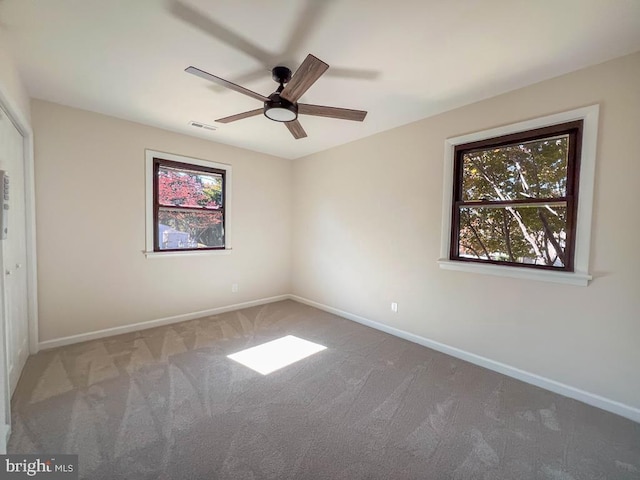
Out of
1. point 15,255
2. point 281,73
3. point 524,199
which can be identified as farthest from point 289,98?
point 15,255

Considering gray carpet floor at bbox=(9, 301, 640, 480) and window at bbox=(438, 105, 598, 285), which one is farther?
window at bbox=(438, 105, 598, 285)

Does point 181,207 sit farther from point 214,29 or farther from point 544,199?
point 544,199

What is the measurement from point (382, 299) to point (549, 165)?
221 centimetres

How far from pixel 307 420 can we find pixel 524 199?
2621 mm

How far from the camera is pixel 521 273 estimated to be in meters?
2.38

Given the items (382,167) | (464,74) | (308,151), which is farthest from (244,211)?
(464,74)

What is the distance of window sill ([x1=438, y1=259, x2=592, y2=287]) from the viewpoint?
2109mm

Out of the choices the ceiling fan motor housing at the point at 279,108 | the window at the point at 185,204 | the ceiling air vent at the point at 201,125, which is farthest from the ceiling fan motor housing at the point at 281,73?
the window at the point at 185,204

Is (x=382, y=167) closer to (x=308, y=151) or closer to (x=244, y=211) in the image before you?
(x=308, y=151)

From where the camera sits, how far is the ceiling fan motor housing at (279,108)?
6.73 ft

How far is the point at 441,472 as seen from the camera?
148 cm

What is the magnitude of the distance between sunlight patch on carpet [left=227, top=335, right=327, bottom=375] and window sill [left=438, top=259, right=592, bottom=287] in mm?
1690

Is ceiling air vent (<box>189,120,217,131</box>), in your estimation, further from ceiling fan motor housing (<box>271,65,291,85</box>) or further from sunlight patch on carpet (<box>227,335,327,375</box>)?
sunlight patch on carpet (<box>227,335,327,375</box>)

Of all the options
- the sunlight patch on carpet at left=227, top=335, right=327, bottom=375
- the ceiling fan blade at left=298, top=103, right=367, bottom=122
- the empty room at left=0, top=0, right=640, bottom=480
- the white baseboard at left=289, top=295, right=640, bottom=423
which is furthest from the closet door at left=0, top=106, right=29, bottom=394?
the white baseboard at left=289, top=295, right=640, bottom=423
